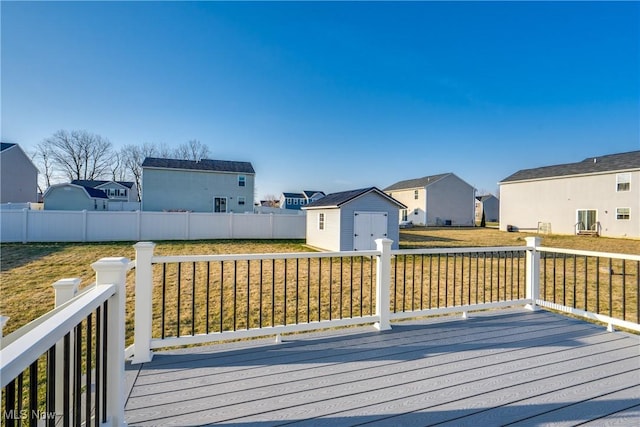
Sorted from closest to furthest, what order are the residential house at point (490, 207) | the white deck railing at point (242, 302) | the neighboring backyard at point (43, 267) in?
the white deck railing at point (242, 302) → the neighboring backyard at point (43, 267) → the residential house at point (490, 207)

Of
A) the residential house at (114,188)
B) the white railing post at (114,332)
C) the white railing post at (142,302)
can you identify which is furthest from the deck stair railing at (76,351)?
the residential house at (114,188)

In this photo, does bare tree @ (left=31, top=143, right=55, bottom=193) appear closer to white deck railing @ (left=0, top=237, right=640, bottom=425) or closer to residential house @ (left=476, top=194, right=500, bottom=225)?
white deck railing @ (left=0, top=237, right=640, bottom=425)

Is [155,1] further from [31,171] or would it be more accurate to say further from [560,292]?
[31,171]

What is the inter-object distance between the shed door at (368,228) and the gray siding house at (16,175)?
23231 millimetres

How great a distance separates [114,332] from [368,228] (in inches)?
428

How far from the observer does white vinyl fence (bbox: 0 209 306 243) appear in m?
12.3

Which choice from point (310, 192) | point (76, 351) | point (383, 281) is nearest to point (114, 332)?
point (76, 351)

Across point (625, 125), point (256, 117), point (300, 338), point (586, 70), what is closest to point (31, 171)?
point (256, 117)

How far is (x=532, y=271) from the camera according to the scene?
4.11 m

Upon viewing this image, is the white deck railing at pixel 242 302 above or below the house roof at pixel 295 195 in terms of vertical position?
below

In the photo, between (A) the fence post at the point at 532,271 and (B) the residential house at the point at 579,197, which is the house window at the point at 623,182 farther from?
(A) the fence post at the point at 532,271

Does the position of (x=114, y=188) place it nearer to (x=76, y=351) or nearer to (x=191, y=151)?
(x=191, y=151)

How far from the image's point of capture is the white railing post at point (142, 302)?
2.59 metres

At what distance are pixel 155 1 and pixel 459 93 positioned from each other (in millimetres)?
12130
